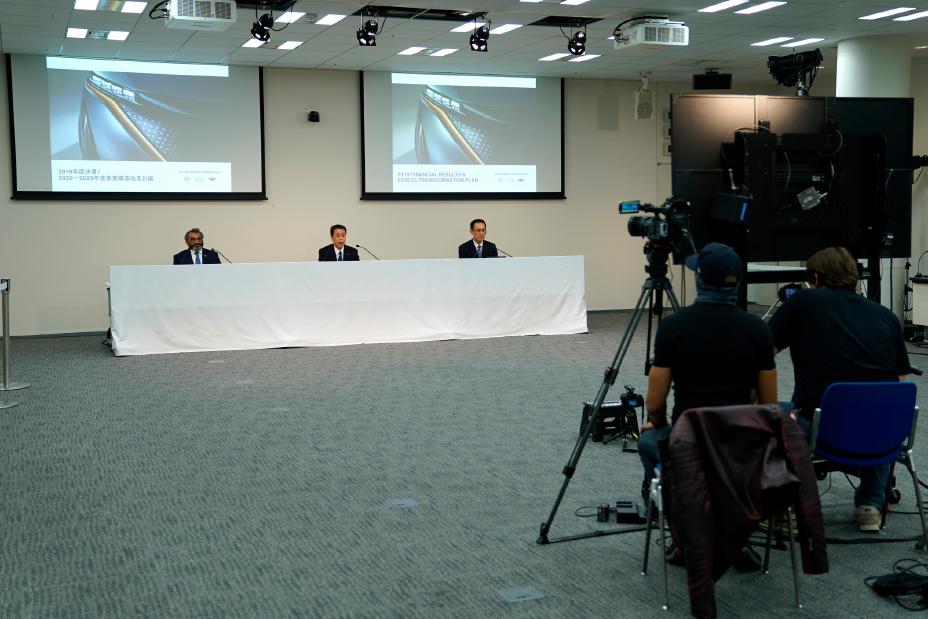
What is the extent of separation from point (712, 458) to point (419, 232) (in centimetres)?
998

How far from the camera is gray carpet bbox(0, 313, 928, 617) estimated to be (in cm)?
334

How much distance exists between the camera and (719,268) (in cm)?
331

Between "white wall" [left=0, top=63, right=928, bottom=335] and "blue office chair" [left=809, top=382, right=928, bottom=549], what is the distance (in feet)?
30.7

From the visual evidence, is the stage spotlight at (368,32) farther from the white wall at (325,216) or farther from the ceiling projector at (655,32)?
the white wall at (325,216)

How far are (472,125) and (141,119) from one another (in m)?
4.23

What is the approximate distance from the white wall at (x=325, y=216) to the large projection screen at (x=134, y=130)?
0.17 metres

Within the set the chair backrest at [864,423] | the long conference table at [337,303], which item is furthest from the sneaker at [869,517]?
the long conference table at [337,303]

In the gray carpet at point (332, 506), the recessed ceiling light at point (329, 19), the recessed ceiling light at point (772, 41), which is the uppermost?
the recessed ceiling light at point (772, 41)

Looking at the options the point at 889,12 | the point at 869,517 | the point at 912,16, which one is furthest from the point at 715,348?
the point at 912,16

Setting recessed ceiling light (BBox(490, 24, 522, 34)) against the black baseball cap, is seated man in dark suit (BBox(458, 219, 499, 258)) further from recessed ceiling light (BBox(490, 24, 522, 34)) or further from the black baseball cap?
the black baseball cap

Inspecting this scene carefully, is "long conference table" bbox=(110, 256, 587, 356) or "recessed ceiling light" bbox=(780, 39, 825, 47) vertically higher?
"recessed ceiling light" bbox=(780, 39, 825, 47)

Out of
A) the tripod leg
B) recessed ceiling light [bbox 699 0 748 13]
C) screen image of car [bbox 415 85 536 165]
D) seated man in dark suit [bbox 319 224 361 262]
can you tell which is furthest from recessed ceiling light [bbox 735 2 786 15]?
the tripod leg

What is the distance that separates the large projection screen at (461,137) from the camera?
12.4 meters

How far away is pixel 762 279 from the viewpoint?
7211 mm
